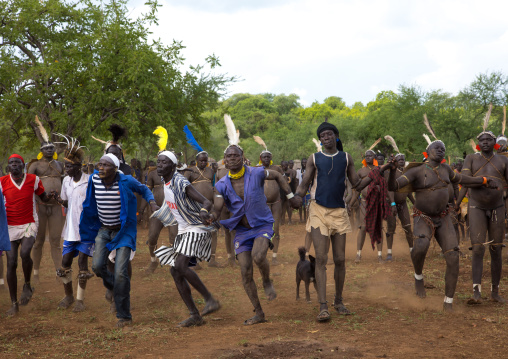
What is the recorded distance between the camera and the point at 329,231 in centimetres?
695

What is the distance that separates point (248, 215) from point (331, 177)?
112 cm

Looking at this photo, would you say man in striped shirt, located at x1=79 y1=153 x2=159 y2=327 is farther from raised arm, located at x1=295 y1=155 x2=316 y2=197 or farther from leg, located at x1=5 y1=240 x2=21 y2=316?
raised arm, located at x1=295 y1=155 x2=316 y2=197

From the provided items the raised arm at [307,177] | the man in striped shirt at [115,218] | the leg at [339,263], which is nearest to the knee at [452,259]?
the leg at [339,263]

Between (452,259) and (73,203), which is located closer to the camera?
(452,259)

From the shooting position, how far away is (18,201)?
8133mm

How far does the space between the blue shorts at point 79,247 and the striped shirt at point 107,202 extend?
60 cm

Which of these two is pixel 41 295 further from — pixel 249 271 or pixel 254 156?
pixel 254 156


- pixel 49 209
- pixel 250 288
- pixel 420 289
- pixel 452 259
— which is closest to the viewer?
pixel 250 288

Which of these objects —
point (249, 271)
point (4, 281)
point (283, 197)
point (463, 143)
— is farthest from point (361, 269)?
point (463, 143)

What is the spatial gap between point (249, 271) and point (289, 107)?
250 feet

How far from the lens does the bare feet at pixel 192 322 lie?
6652mm

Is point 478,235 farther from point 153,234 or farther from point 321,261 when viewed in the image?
point 153,234

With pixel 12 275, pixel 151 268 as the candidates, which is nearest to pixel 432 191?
pixel 151 268

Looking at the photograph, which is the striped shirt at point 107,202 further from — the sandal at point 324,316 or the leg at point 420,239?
the leg at point 420,239
